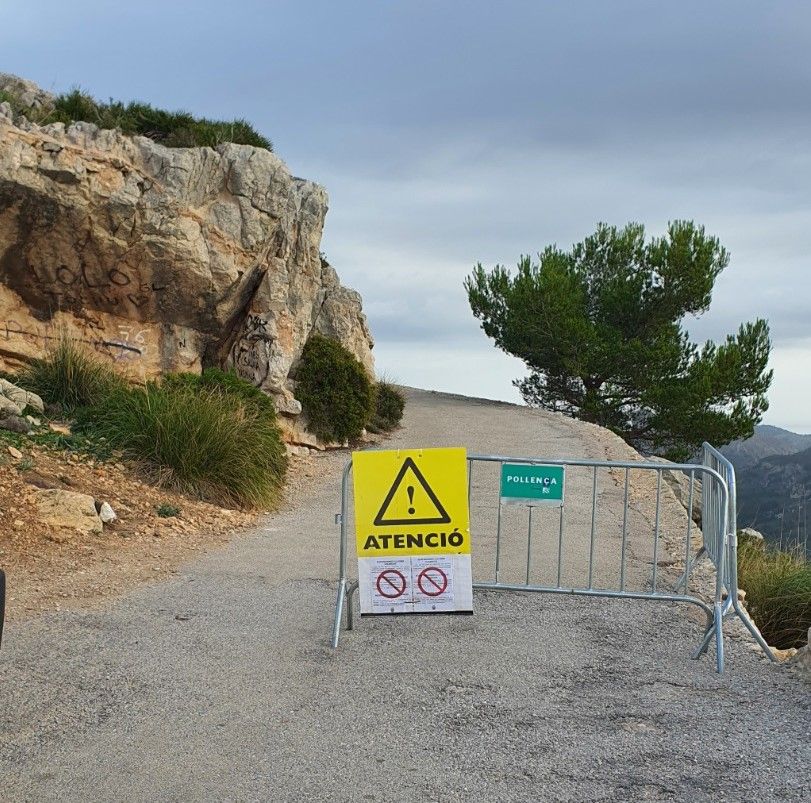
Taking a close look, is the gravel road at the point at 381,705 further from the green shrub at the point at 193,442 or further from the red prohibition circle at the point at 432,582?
the green shrub at the point at 193,442

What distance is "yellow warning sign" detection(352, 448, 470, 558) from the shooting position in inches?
267

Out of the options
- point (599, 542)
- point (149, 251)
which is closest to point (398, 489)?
point (599, 542)

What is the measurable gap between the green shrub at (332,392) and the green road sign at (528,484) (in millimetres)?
11983

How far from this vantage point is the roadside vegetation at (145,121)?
17.6 metres

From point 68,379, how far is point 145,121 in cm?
733

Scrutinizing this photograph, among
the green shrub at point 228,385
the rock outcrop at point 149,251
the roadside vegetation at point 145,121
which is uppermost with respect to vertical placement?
the roadside vegetation at point 145,121

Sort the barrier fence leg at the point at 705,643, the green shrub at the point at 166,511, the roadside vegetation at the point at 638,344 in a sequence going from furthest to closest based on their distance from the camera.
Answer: the roadside vegetation at the point at 638,344, the green shrub at the point at 166,511, the barrier fence leg at the point at 705,643

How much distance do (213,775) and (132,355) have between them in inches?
511

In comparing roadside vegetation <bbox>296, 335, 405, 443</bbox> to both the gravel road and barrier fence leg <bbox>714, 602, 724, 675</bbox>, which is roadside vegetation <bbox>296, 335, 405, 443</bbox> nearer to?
the gravel road

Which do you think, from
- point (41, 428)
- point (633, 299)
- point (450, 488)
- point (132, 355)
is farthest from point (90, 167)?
point (633, 299)

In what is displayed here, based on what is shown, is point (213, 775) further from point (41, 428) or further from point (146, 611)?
point (41, 428)

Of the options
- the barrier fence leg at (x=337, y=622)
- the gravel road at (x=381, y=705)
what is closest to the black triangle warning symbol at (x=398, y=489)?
the barrier fence leg at (x=337, y=622)

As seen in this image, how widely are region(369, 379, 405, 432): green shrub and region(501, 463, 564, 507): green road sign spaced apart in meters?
15.1

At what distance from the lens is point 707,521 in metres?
8.31
